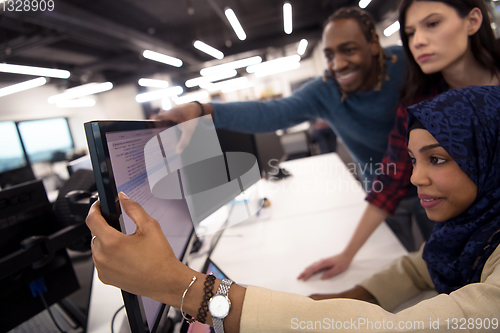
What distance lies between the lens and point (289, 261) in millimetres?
841

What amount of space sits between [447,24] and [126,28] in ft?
17.2

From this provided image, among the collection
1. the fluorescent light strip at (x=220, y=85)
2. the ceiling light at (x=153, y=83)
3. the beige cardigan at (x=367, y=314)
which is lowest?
the beige cardigan at (x=367, y=314)

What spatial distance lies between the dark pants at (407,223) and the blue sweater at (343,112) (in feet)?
0.73

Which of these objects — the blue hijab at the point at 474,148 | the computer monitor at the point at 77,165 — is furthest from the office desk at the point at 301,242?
the computer monitor at the point at 77,165

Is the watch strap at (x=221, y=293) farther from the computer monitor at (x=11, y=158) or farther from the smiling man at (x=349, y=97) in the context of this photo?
the computer monitor at (x=11, y=158)

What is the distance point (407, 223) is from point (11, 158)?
1.98 m

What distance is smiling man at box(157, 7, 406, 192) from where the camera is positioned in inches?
33.9

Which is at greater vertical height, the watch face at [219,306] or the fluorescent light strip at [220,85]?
the fluorescent light strip at [220,85]

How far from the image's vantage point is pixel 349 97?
960 mm

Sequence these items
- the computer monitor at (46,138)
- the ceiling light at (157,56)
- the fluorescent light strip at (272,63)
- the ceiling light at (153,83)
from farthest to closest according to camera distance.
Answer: the ceiling light at (153,83)
the fluorescent light strip at (272,63)
the ceiling light at (157,56)
the computer monitor at (46,138)

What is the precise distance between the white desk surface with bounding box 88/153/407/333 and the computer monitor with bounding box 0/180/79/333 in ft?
0.44

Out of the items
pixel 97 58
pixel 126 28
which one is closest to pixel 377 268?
pixel 126 28

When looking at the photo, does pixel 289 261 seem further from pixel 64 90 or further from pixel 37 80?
pixel 64 90

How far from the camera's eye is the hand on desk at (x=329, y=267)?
76 centimetres
